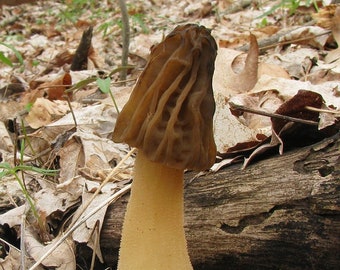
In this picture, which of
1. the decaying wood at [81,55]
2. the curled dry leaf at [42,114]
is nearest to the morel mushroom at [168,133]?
the curled dry leaf at [42,114]

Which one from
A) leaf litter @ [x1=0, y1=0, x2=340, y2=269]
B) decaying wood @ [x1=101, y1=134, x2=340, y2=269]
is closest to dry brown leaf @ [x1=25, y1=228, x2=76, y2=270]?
leaf litter @ [x1=0, y1=0, x2=340, y2=269]

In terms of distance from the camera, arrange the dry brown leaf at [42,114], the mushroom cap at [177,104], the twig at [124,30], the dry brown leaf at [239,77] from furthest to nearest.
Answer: the twig at [124,30] < the dry brown leaf at [42,114] < the dry brown leaf at [239,77] < the mushroom cap at [177,104]

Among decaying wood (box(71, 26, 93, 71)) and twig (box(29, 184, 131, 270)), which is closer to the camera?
twig (box(29, 184, 131, 270))

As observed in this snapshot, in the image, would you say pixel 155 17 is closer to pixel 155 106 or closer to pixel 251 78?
pixel 251 78

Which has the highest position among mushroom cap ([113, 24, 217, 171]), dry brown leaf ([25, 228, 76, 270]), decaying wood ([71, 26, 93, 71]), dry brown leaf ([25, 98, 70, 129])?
A: mushroom cap ([113, 24, 217, 171])

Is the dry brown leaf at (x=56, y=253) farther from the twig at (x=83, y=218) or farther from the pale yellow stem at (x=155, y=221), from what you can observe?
the pale yellow stem at (x=155, y=221)

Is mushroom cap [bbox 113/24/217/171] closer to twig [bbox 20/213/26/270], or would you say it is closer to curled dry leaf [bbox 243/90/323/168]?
curled dry leaf [bbox 243/90/323/168]

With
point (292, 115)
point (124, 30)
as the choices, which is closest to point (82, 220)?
point (292, 115)

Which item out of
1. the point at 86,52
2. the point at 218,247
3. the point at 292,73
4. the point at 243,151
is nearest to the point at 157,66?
the point at 243,151
